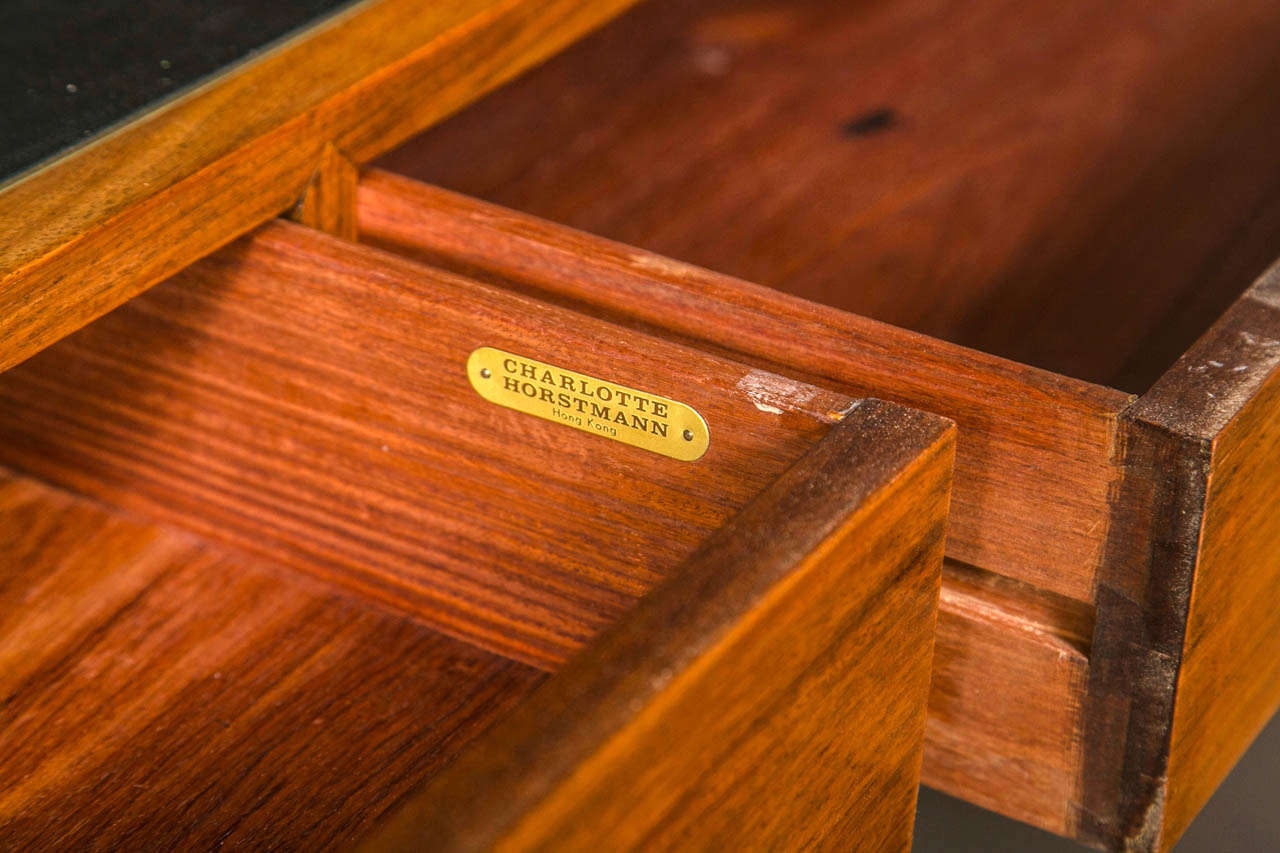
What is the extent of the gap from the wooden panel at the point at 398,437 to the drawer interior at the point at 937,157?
0.25m

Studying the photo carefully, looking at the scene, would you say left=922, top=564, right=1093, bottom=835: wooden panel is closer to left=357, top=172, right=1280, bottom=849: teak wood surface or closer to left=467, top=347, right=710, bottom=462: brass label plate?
left=357, top=172, right=1280, bottom=849: teak wood surface

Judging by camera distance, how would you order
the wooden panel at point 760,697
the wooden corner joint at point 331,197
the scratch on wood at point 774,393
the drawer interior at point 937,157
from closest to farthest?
the wooden panel at point 760,697, the scratch on wood at point 774,393, the wooden corner joint at point 331,197, the drawer interior at point 937,157

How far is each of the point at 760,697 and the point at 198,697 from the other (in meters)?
0.29

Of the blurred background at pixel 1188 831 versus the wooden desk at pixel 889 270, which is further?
the blurred background at pixel 1188 831

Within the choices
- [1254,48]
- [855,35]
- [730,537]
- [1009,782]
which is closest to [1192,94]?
[1254,48]

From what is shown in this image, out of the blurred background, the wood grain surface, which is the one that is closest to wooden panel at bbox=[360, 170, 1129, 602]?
the wood grain surface

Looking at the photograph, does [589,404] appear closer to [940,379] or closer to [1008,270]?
[940,379]

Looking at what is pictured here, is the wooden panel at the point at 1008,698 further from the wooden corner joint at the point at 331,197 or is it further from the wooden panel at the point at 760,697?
the wooden corner joint at the point at 331,197

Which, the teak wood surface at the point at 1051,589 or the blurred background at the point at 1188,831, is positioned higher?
the teak wood surface at the point at 1051,589

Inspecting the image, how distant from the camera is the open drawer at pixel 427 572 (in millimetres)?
478

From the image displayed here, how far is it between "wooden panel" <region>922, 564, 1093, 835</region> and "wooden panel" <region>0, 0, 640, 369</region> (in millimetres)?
309

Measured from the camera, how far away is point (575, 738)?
1.39 ft

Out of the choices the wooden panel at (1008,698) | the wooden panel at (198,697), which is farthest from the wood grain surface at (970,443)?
the wooden panel at (198,697)

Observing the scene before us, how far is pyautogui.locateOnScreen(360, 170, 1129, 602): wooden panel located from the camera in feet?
1.96
